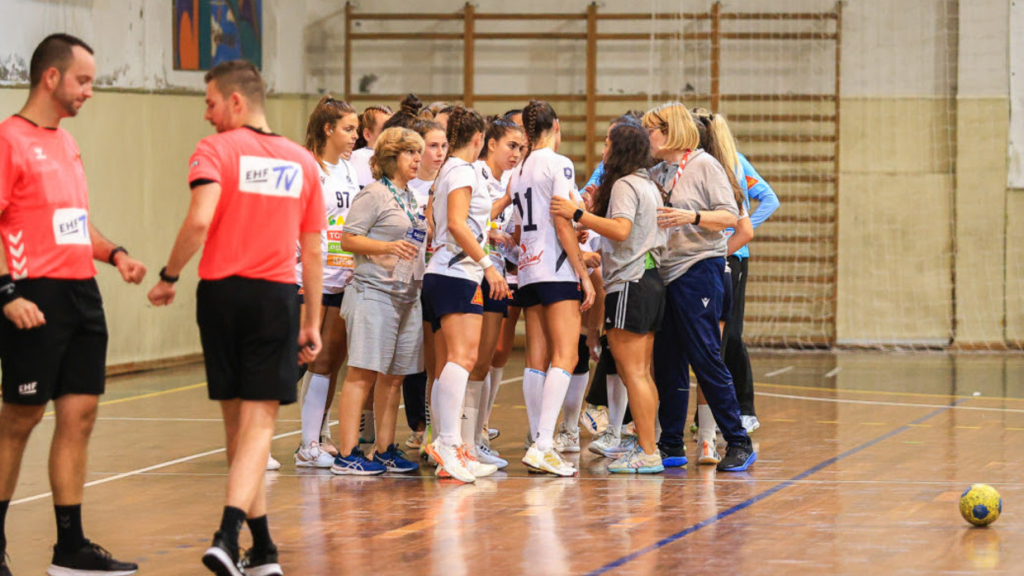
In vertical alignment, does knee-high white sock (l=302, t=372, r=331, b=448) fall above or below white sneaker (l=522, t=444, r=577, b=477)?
above

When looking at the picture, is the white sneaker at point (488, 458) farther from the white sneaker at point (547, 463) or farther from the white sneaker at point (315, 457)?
the white sneaker at point (315, 457)

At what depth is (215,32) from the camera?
11383mm

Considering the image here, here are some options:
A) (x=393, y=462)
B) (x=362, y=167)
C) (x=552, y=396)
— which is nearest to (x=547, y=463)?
(x=552, y=396)

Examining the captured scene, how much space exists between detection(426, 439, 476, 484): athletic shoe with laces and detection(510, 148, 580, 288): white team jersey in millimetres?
848

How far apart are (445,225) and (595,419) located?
2066mm

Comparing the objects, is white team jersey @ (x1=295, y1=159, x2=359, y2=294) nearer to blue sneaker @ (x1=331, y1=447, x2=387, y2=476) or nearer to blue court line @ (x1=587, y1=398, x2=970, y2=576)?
blue sneaker @ (x1=331, y1=447, x2=387, y2=476)

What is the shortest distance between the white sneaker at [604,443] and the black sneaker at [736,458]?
2.48 feet

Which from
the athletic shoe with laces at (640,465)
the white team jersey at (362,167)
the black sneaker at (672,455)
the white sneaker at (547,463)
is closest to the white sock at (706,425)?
the black sneaker at (672,455)

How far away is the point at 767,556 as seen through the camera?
427cm

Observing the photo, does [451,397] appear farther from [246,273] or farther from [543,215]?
[246,273]

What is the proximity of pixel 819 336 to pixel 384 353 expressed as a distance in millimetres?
7845

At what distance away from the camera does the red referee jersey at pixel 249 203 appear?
12.3ft

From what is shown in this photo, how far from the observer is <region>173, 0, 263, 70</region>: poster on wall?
11.0 metres

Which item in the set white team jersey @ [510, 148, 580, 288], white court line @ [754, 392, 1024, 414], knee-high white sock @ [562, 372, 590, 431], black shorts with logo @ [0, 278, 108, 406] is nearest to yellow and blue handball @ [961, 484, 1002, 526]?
white team jersey @ [510, 148, 580, 288]
